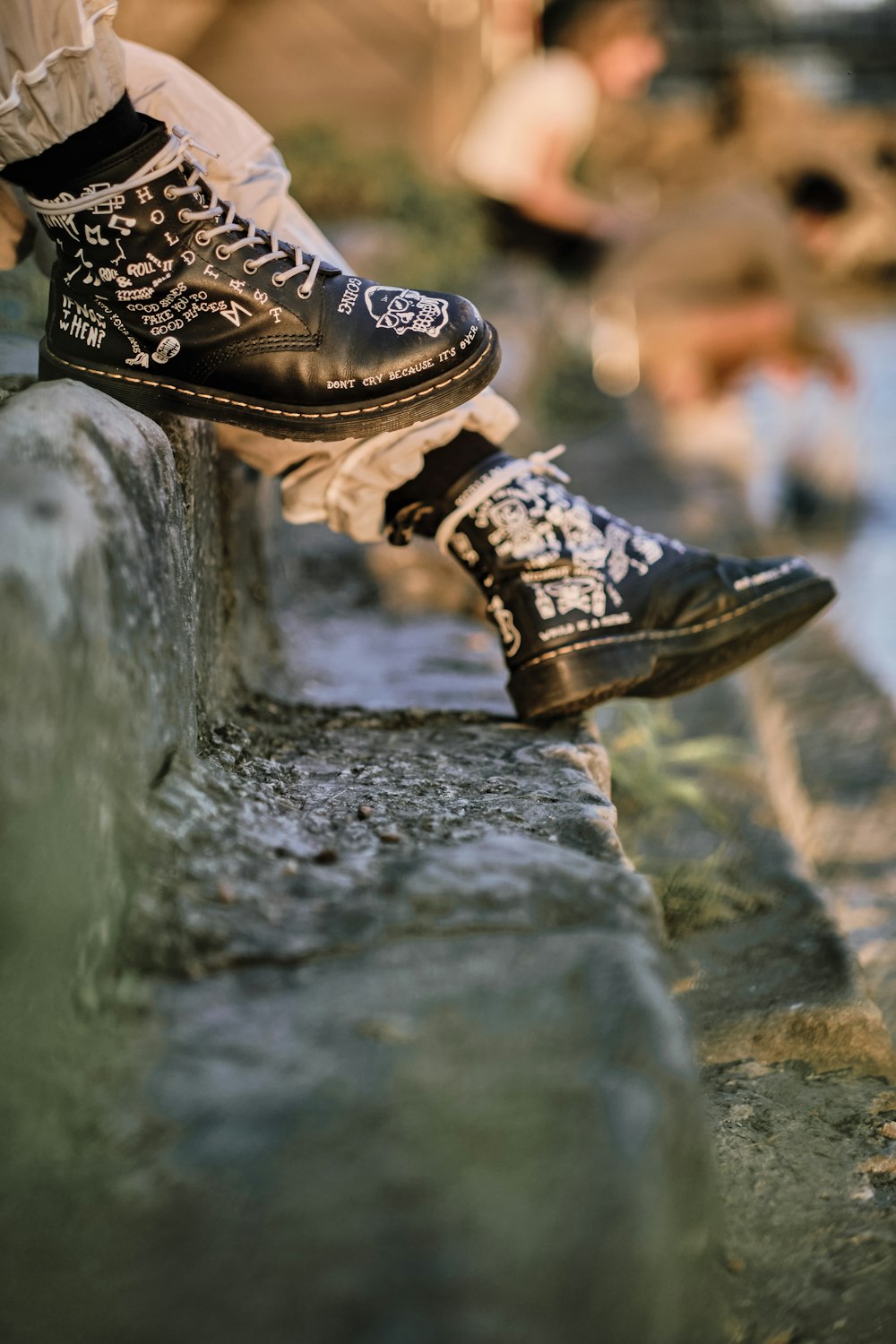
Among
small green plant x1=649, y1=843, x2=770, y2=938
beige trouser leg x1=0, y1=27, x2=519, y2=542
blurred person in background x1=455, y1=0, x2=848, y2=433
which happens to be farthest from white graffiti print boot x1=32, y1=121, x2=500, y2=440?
blurred person in background x1=455, y1=0, x2=848, y2=433

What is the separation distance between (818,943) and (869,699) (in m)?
1.24

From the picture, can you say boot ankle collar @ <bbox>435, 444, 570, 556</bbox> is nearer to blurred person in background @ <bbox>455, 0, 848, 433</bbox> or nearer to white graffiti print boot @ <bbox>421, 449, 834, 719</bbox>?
white graffiti print boot @ <bbox>421, 449, 834, 719</bbox>

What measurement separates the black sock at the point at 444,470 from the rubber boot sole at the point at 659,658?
0.23 metres

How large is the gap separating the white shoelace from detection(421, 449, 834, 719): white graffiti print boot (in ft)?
1.08

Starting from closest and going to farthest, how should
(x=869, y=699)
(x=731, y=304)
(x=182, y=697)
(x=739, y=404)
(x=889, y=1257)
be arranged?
(x=889, y=1257) < (x=182, y=697) < (x=869, y=699) < (x=731, y=304) < (x=739, y=404)

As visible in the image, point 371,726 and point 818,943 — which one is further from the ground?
point 371,726

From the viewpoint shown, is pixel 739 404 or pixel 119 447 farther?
pixel 739 404

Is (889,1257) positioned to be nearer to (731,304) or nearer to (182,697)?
(182,697)

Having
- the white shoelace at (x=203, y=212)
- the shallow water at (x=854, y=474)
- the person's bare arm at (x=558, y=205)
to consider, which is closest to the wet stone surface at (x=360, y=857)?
the white shoelace at (x=203, y=212)

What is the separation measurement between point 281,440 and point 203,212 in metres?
0.30

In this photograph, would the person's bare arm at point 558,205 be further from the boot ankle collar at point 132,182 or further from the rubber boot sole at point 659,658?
the boot ankle collar at point 132,182

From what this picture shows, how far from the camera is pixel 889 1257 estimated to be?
902 millimetres

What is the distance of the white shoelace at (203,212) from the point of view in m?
1.10

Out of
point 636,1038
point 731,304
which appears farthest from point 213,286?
point 731,304
